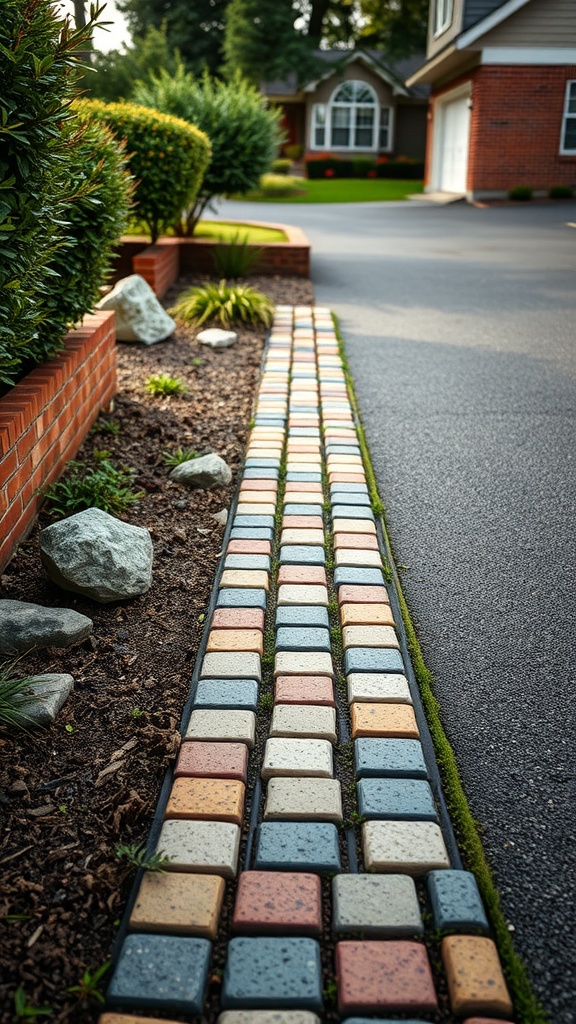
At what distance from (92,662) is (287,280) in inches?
272

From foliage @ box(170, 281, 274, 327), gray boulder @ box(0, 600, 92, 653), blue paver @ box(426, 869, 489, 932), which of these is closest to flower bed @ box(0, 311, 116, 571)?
gray boulder @ box(0, 600, 92, 653)

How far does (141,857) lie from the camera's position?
175cm

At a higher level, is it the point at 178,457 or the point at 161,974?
the point at 178,457

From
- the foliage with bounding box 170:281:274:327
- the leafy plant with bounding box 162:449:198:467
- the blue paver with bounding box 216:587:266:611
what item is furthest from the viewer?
the foliage with bounding box 170:281:274:327

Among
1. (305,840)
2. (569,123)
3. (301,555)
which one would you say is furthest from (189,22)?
(305,840)

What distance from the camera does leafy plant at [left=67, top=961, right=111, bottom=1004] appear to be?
4.78 feet

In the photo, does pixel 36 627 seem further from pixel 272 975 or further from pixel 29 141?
pixel 29 141

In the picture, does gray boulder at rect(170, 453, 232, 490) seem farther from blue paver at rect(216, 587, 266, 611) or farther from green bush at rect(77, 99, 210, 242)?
green bush at rect(77, 99, 210, 242)

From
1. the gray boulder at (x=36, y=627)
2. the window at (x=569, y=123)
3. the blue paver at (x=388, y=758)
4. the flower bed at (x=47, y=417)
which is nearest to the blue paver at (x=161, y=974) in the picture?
the blue paver at (x=388, y=758)

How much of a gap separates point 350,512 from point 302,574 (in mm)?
605

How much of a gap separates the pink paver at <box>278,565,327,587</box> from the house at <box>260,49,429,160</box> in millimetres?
34210

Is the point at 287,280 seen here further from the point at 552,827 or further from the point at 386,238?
the point at 552,827

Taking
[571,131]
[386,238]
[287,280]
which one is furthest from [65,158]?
[571,131]

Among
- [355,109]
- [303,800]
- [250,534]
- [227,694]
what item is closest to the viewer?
[303,800]
